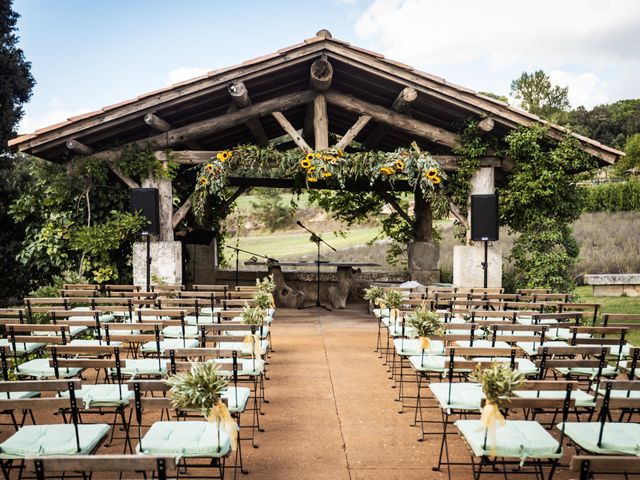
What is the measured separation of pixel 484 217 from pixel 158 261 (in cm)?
534

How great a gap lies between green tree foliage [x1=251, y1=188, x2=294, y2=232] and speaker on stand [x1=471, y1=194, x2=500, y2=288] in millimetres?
10242

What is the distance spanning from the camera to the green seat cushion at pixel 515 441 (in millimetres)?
3398

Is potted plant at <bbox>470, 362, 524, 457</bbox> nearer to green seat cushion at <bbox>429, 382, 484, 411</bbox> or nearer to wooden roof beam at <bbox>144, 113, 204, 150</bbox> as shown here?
green seat cushion at <bbox>429, 382, 484, 411</bbox>

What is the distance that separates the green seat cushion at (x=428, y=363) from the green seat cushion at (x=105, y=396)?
2274mm

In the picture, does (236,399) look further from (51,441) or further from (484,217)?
(484,217)

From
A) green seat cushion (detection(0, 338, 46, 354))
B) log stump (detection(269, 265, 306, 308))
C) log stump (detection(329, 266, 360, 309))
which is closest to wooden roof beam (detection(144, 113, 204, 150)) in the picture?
log stump (detection(269, 265, 306, 308))

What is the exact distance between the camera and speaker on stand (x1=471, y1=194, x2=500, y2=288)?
987 cm

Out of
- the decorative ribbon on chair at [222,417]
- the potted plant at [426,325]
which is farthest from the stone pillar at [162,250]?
the decorative ribbon on chair at [222,417]

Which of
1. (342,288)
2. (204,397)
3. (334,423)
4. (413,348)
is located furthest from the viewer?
(342,288)

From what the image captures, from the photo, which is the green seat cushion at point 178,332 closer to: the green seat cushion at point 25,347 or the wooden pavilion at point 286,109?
the green seat cushion at point 25,347

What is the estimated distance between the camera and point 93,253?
9.62 meters

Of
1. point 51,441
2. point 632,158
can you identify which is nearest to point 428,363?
point 51,441

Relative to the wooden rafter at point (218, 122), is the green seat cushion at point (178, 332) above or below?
below

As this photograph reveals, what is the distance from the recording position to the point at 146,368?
16.1ft
